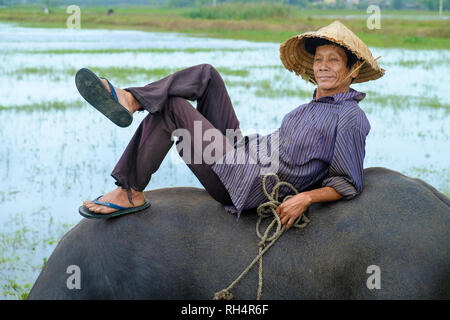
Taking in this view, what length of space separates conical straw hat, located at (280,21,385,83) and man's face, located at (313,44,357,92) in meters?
0.08

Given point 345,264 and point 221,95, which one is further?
point 221,95

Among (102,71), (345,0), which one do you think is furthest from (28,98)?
(345,0)

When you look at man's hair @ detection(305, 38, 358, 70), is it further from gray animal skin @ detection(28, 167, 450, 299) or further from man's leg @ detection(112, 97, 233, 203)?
man's leg @ detection(112, 97, 233, 203)

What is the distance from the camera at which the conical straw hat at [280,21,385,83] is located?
2389mm

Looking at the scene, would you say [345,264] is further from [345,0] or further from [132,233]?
[345,0]

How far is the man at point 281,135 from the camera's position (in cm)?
225

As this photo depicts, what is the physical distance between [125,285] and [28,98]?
23.6ft

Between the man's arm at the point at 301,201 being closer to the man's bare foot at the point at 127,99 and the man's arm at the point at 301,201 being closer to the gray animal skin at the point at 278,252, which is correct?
the gray animal skin at the point at 278,252

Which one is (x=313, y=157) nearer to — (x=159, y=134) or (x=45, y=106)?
(x=159, y=134)

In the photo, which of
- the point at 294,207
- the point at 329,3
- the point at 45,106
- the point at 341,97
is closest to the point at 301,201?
the point at 294,207

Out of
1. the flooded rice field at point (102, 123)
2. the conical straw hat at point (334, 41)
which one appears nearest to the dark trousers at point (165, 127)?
the conical straw hat at point (334, 41)

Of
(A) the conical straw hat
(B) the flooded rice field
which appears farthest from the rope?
(B) the flooded rice field
